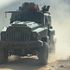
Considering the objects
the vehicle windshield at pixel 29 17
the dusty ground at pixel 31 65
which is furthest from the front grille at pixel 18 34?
the vehicle windshield at pixel 29 17

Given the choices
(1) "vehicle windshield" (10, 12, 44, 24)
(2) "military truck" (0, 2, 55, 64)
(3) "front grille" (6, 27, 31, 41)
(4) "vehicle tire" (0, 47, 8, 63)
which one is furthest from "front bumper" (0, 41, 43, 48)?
(1) "vehicle windshield" (10, 12, 44, 24)

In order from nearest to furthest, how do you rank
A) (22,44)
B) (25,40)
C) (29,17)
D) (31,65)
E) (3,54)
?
1. (31,65)
2. (22,44)
3. (25,40)
4. (3,54)
5. (29,17)

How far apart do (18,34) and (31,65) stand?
158 centimetres

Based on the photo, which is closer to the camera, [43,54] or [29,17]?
[43,54]

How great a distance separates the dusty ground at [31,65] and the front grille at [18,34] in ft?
3.96

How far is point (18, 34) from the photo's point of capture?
20.7 meters

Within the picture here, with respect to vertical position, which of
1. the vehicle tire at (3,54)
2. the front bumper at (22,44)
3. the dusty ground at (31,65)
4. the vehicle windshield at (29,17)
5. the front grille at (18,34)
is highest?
the vehicle windshield at (29,17)

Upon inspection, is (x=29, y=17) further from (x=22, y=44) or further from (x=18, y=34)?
(x=22, y=44)

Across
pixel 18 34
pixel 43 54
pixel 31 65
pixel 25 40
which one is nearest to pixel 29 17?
pixel 18 34

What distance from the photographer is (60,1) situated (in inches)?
1442

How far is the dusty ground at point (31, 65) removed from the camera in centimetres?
1920

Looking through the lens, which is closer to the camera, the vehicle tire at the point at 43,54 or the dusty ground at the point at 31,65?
the dusty ground at the point at 31,65

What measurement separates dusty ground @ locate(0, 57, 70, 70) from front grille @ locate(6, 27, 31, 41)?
3.96 ft

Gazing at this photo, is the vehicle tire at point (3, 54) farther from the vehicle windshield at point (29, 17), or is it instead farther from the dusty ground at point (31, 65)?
the vehicle windshield at point (29, 17)
